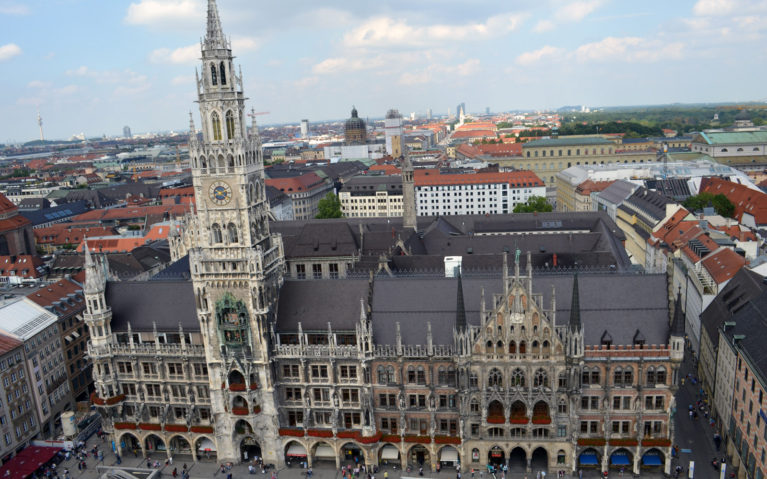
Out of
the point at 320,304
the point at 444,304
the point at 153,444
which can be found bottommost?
the point at 153,444

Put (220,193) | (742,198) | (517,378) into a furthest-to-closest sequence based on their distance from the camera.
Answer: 1. (742,198)
2. (220,193)
3. (517,378)

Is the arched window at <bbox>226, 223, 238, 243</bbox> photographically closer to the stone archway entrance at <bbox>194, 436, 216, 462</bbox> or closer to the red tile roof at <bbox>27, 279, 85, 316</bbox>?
the stone archway entrance at <bbox>194, 436, 216, 462</bbox>

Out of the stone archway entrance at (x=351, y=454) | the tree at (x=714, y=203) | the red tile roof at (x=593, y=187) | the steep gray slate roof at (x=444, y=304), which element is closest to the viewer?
the steep gray slate roof at (x=444, y=304)

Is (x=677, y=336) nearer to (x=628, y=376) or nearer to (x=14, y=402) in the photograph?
(x=628, y=376)

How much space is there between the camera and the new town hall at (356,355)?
218ft

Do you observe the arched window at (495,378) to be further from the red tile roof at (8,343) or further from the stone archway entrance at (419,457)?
the red tile roof at (8,343)

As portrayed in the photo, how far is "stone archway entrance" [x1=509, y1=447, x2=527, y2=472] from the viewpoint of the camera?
7050 cm

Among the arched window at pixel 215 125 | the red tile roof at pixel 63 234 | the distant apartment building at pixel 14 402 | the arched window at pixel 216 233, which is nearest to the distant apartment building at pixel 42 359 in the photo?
the distant apartment building at pixel 14 402

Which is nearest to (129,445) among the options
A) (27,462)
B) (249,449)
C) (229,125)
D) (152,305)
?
(27,462)

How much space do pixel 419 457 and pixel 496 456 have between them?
9.66m

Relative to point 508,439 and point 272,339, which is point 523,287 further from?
point 272,339

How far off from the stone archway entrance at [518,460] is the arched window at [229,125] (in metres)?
50.0

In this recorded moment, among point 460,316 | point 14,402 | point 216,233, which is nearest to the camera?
point 460,316

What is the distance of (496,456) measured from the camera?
70.5 m
